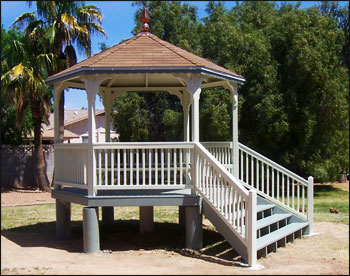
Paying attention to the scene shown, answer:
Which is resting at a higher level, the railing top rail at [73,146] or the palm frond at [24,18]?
the palm frond at [24,18]

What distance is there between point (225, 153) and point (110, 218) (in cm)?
373

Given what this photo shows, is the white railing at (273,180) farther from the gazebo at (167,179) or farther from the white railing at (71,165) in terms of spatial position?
the white railing at (71,165)

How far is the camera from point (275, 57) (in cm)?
2145

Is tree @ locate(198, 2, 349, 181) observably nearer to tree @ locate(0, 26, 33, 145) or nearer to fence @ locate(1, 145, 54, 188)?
tree @ locate(0, 26, 33, 145)

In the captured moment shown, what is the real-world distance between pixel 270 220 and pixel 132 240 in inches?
127

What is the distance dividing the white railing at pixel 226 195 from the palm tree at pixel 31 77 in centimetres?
1206

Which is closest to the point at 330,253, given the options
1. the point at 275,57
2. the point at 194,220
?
the point at 194,220

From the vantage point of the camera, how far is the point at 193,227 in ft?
32.0

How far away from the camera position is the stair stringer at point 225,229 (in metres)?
8.80

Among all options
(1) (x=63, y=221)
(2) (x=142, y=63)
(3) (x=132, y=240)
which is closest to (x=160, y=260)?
(3) (x=132, y=240)

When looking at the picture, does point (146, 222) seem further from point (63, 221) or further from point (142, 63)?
point (142, 63)

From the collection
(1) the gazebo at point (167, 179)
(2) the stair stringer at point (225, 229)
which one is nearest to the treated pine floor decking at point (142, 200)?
(1) the gazebo at point (167, 179)

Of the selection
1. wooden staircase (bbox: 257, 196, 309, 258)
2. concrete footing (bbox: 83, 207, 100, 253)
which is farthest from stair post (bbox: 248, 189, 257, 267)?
concrete footing (bbox: 83, 207, 100, 253)

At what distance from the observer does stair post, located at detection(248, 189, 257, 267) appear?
27.6 ft
